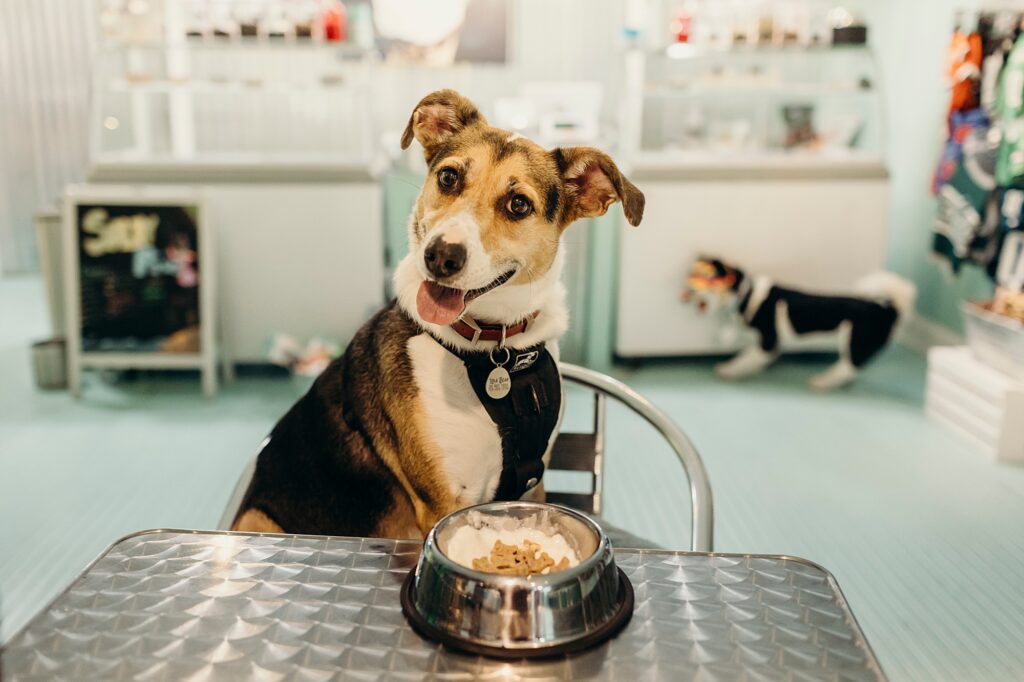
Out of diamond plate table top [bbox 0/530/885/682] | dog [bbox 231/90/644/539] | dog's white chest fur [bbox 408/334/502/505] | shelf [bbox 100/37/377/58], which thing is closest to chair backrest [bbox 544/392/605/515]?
dog [bbox 231/90/644/539]

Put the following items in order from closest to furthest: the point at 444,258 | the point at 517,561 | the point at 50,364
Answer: the point at 517,561 < the point at 444,258 < the point at 50,364

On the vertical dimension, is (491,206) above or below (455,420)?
above

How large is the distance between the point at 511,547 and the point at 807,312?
10.8ft

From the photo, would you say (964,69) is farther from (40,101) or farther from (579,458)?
(40,101)

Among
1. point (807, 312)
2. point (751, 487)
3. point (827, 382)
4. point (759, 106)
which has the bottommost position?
point (751, 487)

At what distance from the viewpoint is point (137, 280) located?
388 cm

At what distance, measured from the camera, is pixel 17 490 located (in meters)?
2.90

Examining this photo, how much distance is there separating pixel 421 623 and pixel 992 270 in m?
3.65

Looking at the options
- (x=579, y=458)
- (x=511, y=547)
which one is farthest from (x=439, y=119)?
(x=511, y=547)

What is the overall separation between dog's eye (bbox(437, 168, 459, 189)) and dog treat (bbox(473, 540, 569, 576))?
0.63 m

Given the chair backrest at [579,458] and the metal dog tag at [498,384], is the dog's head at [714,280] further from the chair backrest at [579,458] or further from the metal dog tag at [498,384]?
the metal dog tag at [498,384]

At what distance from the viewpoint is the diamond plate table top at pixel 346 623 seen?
0.86m

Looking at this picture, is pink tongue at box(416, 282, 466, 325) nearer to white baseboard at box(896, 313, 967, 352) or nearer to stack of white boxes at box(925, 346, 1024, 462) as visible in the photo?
stack of white boxes at box(925, 346, 1024, 462)

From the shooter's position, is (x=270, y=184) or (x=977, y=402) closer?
(x=977, y=402)
